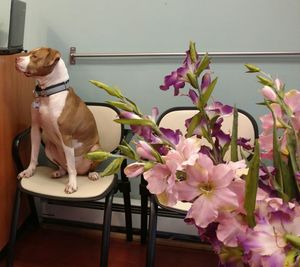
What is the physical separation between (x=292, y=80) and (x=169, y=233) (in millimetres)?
1128

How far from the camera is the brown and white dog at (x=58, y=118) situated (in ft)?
4.91

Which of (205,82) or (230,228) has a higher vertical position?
(205,82)

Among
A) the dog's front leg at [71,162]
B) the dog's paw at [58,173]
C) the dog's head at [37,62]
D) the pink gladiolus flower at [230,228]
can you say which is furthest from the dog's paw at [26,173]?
the pink gladiolus flower at [230,228]

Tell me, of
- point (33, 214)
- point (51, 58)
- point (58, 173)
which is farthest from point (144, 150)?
point (33, 214)

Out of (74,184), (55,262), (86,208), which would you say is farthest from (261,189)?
(86,208)

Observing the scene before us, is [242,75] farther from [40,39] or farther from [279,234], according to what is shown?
[279,234]

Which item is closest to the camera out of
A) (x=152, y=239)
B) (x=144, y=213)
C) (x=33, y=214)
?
(x=152, y=239)

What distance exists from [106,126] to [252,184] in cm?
152

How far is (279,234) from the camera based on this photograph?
1.16 feet

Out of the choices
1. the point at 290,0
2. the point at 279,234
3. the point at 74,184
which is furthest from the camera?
the point at 290,0

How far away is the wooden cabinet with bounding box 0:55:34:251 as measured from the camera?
5.20 ft

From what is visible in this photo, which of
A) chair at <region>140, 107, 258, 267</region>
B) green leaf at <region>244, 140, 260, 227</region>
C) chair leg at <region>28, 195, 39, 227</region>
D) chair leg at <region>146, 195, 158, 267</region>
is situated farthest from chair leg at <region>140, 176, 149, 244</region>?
green leaf at <region>244, 140, 260, 227</region>

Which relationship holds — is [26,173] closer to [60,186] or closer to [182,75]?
[60,186]

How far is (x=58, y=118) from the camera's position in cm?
155
